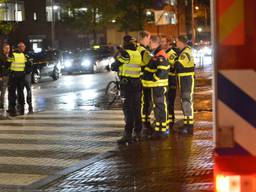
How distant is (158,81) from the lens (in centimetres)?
1030

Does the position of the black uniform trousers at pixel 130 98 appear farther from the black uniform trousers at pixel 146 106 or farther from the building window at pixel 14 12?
the building window at pixel 14 12

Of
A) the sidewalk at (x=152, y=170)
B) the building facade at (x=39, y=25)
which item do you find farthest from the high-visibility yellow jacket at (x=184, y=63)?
the building facade at (x=39, y=25)

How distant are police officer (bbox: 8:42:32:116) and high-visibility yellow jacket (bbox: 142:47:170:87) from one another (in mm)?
5535

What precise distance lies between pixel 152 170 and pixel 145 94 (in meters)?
3.15

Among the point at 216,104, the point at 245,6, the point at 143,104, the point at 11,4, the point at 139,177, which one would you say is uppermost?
the point at 11,4

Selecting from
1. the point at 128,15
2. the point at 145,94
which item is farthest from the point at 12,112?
the point at 128,15

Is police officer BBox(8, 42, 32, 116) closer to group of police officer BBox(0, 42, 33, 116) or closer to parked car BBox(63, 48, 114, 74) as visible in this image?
→ group of police officer BBox(0, 42, 33, 116)

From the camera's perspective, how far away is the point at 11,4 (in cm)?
5350

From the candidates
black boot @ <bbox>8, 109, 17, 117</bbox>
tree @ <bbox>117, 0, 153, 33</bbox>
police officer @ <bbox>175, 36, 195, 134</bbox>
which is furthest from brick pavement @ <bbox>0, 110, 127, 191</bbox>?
tree @ <bbox>117, 0, 153, 33</bbox>

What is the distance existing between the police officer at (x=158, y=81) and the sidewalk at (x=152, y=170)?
36 centimetres

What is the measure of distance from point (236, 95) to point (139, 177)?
509 cm

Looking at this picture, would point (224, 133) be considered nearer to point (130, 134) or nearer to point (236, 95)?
point (236, 95)

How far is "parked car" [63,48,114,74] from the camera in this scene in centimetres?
3506

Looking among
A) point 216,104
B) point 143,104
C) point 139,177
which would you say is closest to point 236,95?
point 216,104
